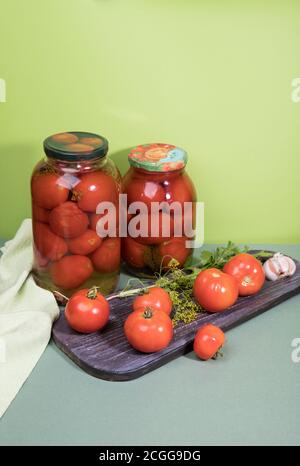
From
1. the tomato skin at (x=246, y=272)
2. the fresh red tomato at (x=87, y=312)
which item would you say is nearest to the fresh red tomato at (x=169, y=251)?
the tomato skin at (x=246, y=272)

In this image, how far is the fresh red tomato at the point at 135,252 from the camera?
136 cm

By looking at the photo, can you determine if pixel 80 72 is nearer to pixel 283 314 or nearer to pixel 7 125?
pixel 7 125

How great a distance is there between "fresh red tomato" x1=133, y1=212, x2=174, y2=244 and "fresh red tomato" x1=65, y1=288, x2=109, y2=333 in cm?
20

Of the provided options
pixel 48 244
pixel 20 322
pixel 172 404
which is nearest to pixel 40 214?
pixel 48 244

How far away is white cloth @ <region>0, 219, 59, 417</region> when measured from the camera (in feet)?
3.54

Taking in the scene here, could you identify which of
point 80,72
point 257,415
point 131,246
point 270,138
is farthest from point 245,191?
point 257,415

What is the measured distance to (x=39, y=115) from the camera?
1.42m

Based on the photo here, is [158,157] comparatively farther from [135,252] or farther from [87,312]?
[87,312]

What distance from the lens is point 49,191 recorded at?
1216 millimetres

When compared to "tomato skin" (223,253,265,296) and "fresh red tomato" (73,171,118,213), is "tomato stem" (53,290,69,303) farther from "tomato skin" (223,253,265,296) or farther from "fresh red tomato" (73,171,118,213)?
"tomato skin" (223,253,265,296)

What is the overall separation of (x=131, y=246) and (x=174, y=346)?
294 mm

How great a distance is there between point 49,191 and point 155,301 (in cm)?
26

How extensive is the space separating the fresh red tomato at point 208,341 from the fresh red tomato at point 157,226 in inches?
10.1

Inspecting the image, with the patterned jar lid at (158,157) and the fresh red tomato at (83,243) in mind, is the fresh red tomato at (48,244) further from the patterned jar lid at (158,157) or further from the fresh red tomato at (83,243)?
the patterned jar lid at (158,157)
